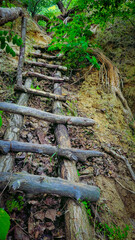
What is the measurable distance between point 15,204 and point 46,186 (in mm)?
352

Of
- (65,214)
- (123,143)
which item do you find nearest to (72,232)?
(65,214)

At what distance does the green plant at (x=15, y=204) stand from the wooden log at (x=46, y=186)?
143 millimetres

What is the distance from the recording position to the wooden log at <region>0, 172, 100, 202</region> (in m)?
1.24

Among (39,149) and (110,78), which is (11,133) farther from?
(110,78)

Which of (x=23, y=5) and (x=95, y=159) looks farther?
(x=23, y=5)

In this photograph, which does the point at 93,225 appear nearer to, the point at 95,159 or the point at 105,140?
the point at 95,159

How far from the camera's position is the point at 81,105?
3.47m

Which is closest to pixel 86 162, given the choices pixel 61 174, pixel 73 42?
pixel 61 174

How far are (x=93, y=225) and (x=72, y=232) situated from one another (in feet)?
1.18

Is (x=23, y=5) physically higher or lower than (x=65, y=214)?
higher

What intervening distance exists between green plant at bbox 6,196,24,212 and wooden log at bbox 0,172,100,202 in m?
0.14

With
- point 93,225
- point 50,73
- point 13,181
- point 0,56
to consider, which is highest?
point 0,56

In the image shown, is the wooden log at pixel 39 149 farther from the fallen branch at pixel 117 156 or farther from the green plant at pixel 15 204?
the fallen branch at pixel 117 156

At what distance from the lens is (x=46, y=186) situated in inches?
51.7
